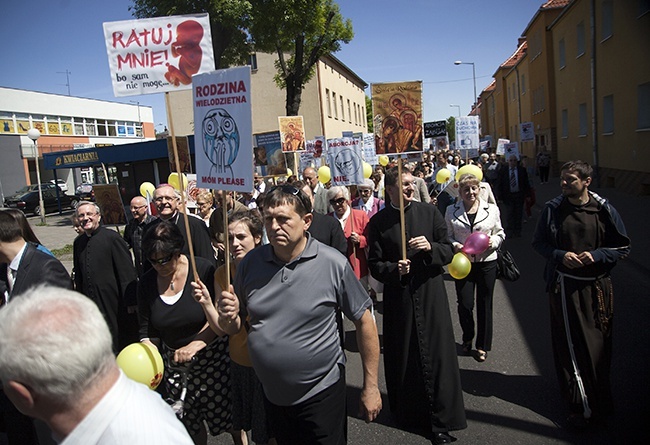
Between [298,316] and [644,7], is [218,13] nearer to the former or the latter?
[644,7]

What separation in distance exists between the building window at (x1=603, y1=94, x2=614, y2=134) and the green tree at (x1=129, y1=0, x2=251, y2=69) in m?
13.2

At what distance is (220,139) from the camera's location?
9.34 feet

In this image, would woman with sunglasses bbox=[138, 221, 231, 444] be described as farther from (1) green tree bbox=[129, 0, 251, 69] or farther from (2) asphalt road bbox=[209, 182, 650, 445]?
(1) green tree bbox=[129, 0, 251, 69]

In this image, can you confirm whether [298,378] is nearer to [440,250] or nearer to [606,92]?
[440,250]

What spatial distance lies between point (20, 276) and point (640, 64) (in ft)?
55.8

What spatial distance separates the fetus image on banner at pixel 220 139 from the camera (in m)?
2.77

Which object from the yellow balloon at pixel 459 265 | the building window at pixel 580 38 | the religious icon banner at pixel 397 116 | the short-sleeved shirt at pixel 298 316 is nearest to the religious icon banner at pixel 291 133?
A: the religious icon banner at pixel 397 116

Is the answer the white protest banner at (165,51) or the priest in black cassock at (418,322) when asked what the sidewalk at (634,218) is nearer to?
the priest in black cassock at (418,322)

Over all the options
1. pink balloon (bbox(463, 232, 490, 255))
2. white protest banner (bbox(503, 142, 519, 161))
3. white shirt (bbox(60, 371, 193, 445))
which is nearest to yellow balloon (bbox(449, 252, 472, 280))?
pink balloon (bbox(463, 232, 490, 255))

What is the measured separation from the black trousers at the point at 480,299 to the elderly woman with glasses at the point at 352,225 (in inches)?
47.7

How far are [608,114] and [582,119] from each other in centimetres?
428

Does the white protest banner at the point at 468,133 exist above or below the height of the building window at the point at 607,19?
below

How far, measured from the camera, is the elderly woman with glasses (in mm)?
5707

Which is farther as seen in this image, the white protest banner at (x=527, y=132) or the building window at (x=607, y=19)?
the white protest banner at (x=527, y=132)
